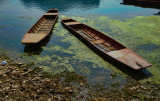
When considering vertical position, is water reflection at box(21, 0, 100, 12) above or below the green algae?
above

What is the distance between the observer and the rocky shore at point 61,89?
22.8 ft

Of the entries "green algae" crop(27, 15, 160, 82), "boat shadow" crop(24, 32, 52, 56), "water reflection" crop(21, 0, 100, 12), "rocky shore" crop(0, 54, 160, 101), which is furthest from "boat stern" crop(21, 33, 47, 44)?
"water reflection" crop(21, 0, 100, 12)

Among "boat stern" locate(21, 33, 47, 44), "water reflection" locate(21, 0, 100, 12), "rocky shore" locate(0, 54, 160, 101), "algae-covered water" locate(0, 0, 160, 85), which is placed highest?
"water reflection" locate(21, 0, 100, 12)

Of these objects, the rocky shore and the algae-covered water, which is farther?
the algae-covered water

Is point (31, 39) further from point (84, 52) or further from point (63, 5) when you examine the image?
point (63, 5)

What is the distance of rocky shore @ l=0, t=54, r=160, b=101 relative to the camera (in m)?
6.95

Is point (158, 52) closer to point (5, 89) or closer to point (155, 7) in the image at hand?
point (5, 89)

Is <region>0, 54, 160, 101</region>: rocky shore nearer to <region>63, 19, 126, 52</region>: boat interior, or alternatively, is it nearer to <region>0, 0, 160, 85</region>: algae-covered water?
<region>0, 0, 160, 85</region>: algae-covered water

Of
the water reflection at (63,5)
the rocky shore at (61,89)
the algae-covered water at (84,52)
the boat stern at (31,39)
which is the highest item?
the water reflection at (63,5)

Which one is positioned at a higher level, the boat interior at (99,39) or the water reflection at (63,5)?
the water reflection at (63,5)

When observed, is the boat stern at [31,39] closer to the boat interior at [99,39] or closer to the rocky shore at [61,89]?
the rocky shore at [61,89]

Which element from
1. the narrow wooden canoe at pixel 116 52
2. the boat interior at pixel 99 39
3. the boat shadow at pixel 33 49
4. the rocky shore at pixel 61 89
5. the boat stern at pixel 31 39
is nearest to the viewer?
the rocky shore at pixel 61 89

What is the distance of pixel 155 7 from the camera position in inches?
1361

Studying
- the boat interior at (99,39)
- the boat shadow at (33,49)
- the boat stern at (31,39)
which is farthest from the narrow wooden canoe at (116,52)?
the boat shadow at (33,49)
